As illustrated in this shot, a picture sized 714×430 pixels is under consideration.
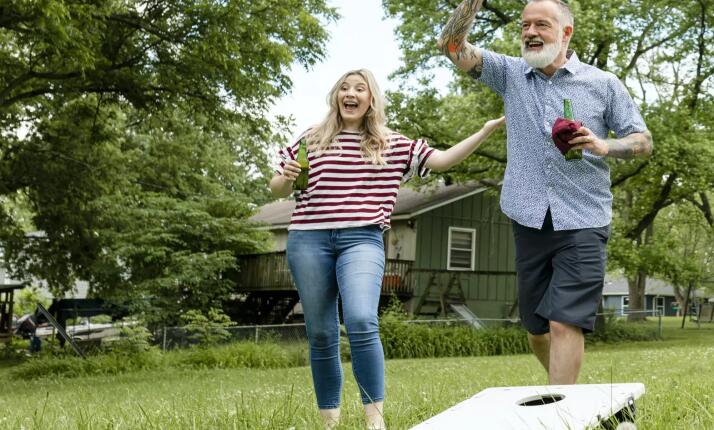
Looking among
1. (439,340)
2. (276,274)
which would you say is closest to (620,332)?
(439,340)

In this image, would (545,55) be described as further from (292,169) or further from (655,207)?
(655,207)

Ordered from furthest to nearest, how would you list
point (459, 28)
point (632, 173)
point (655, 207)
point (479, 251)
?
point (479, 251)
point (655, 207)
point (632, 173)
point (459, 28)

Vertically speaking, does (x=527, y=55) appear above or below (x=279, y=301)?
above

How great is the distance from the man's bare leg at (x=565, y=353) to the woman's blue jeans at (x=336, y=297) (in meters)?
0.85

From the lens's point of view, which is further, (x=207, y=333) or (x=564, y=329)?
(x=207, y=333)

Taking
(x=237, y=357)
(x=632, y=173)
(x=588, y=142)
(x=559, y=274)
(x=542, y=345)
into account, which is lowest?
(x=237, y=357)

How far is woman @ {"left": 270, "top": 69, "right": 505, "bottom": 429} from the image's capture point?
13.0 ft

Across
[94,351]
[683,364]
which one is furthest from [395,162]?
[94,351]

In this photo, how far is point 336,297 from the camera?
13.8 feet

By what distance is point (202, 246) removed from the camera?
25125 mm

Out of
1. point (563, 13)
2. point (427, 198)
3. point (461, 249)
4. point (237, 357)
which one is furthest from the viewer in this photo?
point (461, 249)

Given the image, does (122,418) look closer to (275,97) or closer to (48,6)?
(48,6)

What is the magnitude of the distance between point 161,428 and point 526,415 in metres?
1.48

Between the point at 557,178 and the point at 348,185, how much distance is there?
3.47 ft
